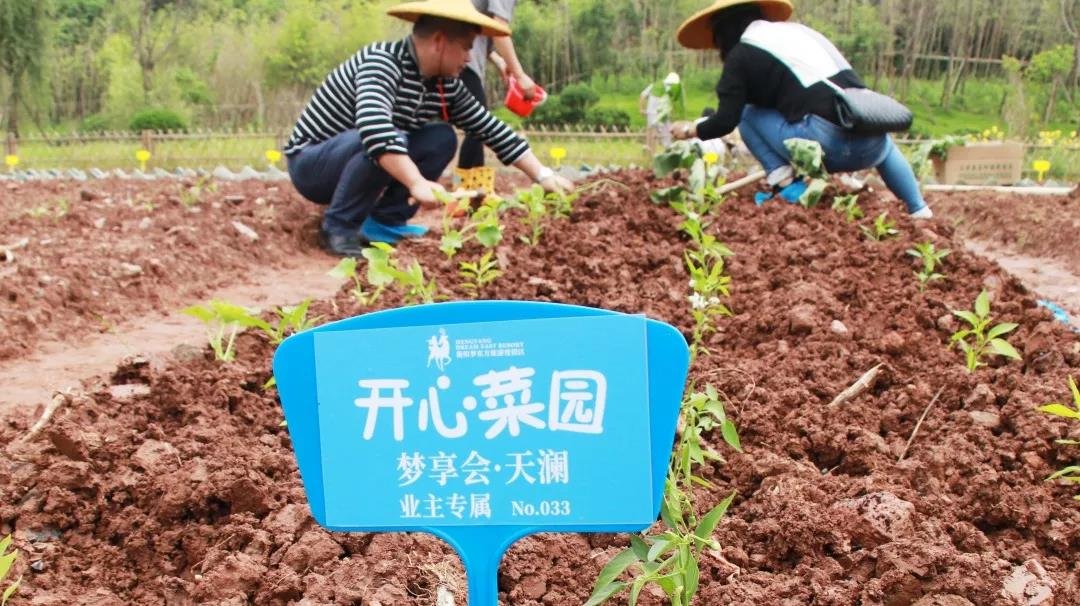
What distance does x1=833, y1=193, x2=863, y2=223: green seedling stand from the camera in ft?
13.3

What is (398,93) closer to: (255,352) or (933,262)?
(255,352)

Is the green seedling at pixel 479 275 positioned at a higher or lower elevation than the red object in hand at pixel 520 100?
lower

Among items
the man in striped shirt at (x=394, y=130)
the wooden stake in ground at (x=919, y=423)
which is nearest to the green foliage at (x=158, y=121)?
the man in striped shirt at (x=394, y=130)

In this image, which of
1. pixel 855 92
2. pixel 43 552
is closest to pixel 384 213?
pixel 855 92

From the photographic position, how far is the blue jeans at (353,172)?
4652mm

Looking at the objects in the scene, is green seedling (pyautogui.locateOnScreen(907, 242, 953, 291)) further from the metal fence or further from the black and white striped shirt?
the metal fence

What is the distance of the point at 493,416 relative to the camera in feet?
3.41

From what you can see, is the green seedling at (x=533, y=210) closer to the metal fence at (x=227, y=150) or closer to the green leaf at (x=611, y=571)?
the green leaf at (x=611, y=571)

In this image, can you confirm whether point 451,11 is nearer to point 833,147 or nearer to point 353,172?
point 353,172

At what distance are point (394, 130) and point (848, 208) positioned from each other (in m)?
2.00

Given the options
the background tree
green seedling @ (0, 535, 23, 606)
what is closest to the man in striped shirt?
green seedling @ (0, 535, 23, 606)

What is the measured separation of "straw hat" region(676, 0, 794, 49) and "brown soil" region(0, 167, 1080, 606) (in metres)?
2.26

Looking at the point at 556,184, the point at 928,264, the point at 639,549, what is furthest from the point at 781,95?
the point at 639,549

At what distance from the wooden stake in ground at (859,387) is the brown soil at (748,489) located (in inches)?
1.3
